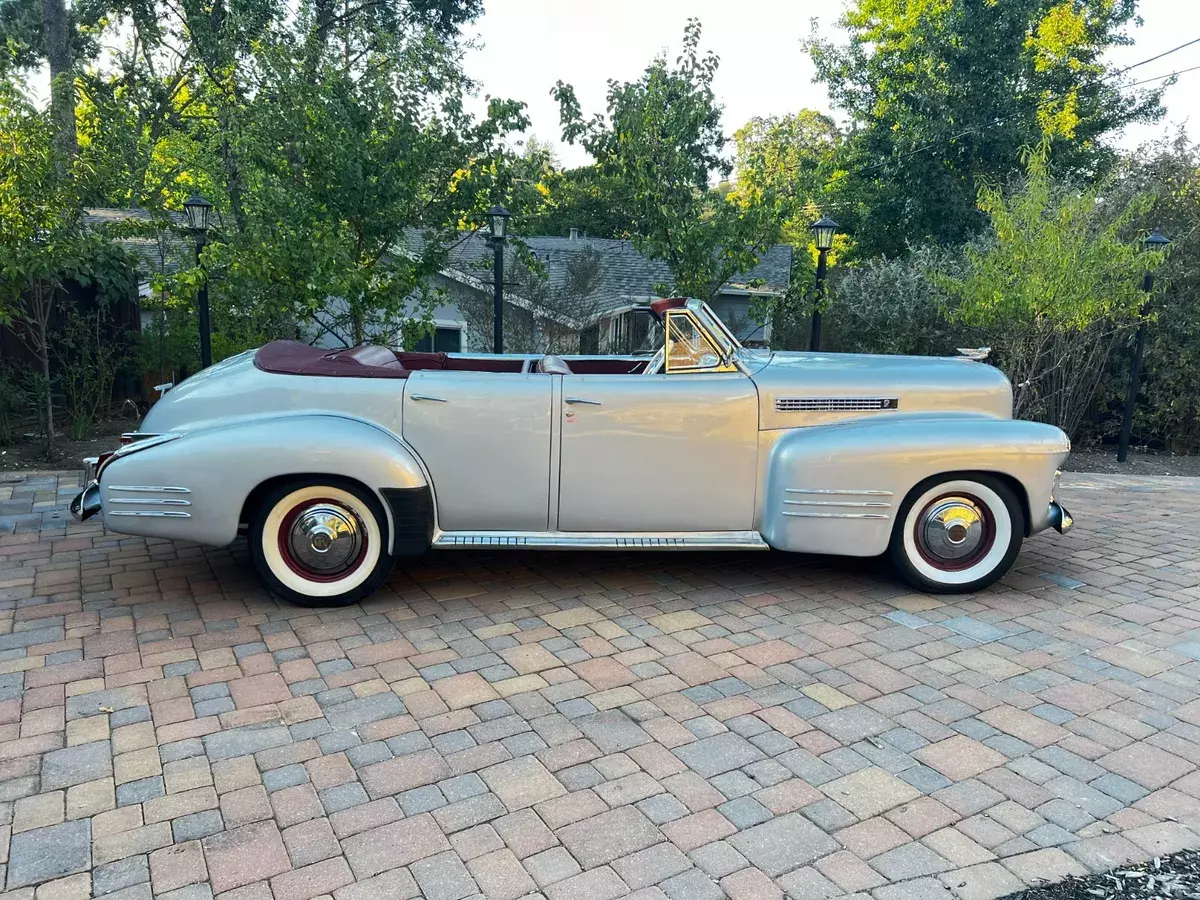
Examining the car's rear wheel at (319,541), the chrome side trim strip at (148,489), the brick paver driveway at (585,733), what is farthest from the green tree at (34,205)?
the car's rear wheel at (319,541)

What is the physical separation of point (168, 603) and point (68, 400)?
713 cm

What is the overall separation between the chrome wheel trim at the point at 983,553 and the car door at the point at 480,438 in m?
2.14

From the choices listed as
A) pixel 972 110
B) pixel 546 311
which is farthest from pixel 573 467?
pixel 972 110

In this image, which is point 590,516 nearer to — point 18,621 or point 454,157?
point 18,621

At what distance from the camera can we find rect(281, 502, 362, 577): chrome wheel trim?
4383 mm

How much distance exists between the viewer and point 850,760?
3047 mm

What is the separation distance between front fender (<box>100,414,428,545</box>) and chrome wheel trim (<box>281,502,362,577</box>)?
0.76 ft

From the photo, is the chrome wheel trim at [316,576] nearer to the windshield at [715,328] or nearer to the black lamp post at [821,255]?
the windshield at [715,328]

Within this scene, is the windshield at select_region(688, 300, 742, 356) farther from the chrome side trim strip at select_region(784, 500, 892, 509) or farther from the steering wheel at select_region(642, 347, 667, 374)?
the chrome side trim strip at select_region(784, 500, 892, 509)

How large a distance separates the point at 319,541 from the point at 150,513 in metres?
0.88

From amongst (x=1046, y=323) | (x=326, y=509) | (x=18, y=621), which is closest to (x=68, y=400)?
(x=18, y=621)

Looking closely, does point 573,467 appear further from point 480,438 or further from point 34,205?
point 34,205

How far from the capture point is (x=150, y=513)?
4.27m

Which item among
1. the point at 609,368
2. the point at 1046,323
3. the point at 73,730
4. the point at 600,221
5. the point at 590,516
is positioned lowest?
the point at 73,730
